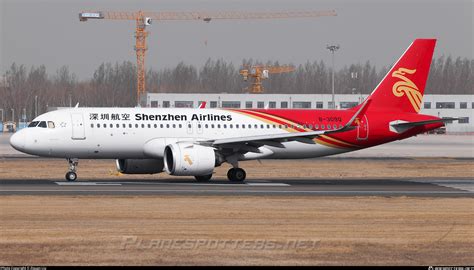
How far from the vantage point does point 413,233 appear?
23.5 m

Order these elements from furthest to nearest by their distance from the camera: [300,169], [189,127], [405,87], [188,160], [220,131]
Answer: [300,169] → [405,87] → [220,131] → [189,127] → [188,160]

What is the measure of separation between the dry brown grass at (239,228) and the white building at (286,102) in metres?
95.8

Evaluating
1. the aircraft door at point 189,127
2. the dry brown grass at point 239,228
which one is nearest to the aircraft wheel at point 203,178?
the aircraft door at point 189,127

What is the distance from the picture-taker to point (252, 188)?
122 feet

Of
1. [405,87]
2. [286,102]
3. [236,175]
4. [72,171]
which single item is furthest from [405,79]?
[286,102]

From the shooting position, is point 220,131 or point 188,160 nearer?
point 188,160

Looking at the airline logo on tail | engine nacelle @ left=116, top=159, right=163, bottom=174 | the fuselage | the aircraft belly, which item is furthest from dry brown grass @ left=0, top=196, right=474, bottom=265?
the airline logo on tail

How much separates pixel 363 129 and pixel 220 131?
721 centimetres

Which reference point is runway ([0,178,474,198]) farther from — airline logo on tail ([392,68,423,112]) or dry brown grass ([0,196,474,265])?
airline logo on tail ([392,68,423,112])

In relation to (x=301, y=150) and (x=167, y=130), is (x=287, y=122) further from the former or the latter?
(x=167, y=130)

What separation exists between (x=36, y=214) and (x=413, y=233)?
35.9 feet

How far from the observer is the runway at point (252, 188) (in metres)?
34.3

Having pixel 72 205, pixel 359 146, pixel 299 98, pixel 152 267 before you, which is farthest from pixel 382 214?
pixel 299 98

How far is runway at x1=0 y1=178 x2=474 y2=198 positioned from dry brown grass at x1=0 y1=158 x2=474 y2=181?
472 centimetres
